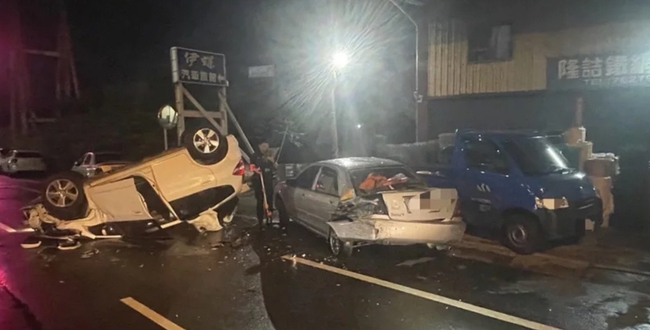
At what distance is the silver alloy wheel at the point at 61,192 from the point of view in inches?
384

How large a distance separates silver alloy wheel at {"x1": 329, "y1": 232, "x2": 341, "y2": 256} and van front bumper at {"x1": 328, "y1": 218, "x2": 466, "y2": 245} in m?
0.33

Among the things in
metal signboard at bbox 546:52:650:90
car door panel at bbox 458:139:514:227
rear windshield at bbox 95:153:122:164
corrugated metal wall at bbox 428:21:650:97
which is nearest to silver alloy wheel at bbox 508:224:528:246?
car door panel at bbox 458:139:514:227

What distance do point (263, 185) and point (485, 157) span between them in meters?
4.36

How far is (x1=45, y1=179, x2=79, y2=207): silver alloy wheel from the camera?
9.74 metres

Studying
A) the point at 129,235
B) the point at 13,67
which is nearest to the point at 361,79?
the point at 129,235

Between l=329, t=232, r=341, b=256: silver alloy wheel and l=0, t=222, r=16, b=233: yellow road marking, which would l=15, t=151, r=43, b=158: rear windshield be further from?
l=329, t=232, r=341, b=256: silver alloy wheel

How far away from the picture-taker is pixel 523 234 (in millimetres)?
8328

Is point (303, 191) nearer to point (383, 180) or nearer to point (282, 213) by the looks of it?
point (282, 213)

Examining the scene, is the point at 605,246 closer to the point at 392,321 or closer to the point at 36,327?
the point at 392,321

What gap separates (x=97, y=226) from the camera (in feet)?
32.8

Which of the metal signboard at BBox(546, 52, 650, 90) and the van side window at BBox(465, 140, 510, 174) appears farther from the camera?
the metal signboard at BBox(546, 52, 650, 90)

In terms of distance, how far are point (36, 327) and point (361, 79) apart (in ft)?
70.6

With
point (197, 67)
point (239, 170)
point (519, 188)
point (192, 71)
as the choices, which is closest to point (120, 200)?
point (239, 170)

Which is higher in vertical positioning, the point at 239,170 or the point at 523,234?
the point at 239,170
